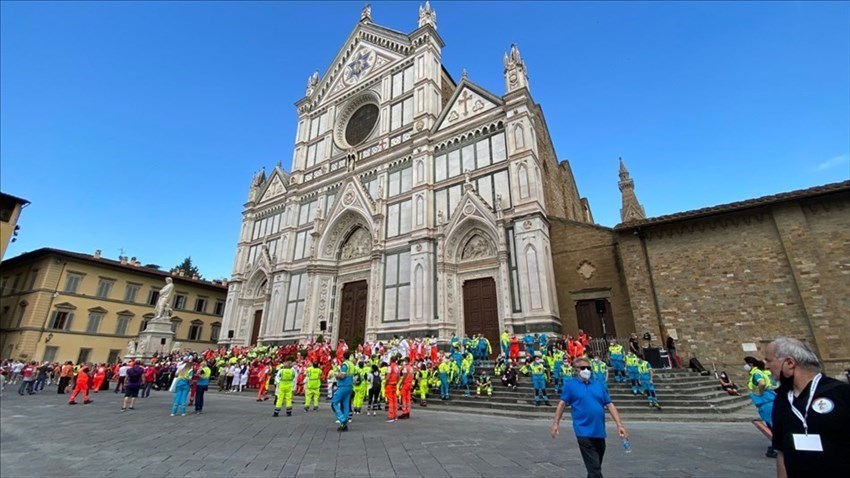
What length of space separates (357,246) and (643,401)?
18.8 m

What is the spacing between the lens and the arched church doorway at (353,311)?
22922mm

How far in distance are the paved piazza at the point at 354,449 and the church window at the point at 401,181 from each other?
15991mm

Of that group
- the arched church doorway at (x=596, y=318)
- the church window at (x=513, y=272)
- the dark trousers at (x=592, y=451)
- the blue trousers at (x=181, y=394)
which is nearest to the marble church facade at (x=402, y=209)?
the church window at (x=513, y=272)

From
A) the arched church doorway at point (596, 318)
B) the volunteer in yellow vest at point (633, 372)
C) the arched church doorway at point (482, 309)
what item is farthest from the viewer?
the arched church doorway at point (482, 309)

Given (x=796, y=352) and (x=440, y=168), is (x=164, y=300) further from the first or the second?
(x=796, y=352)

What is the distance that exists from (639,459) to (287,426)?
7.03m

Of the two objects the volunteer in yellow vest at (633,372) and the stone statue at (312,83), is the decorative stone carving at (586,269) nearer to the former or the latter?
the volunteer in yellow vest at (633,372)

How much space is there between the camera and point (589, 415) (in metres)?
3.88

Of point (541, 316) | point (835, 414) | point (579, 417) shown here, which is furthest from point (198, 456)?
A: point (541, 316)

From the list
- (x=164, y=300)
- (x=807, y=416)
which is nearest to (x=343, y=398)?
(x=807, y=416)

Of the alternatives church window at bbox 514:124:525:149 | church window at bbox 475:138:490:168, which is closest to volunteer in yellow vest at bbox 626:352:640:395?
church window at bbox 514:124:525:149

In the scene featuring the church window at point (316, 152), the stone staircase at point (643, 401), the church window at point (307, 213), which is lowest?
the stone staircase at point (643, 401)

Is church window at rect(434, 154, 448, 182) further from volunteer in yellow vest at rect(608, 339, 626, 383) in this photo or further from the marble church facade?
volunteer in yellow vest at rect(608, 339, 626, 383)

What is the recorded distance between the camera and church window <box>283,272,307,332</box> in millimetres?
24422
